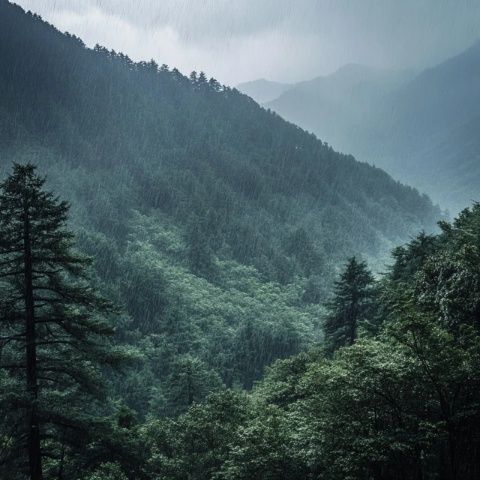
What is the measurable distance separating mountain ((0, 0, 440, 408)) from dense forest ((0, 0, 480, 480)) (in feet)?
2.02

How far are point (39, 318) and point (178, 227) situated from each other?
126915 millimetres

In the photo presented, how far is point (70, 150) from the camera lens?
16238 centimetres

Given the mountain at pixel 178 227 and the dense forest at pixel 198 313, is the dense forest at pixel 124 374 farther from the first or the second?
the mountain at pixel 178 227

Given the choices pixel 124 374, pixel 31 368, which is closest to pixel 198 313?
pixel 124 374

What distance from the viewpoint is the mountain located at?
8175cm

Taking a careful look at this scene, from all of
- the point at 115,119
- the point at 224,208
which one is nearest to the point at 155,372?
the point at 224,208

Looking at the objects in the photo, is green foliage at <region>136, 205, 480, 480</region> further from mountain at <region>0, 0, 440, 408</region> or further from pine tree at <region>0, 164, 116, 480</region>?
mountain at <region>0, 0, 440, 408</region>

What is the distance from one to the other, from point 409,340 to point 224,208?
474ft

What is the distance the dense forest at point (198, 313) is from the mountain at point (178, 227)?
62cm

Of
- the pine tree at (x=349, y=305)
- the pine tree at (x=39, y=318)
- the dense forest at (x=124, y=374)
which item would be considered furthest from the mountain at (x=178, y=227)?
the pine tree at (x=39, y=318)

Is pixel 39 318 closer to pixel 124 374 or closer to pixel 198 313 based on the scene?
pixel 124 374

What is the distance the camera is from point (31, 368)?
12.4 meters

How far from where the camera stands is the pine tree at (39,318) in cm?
1187

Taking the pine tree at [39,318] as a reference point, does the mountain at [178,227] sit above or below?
above
